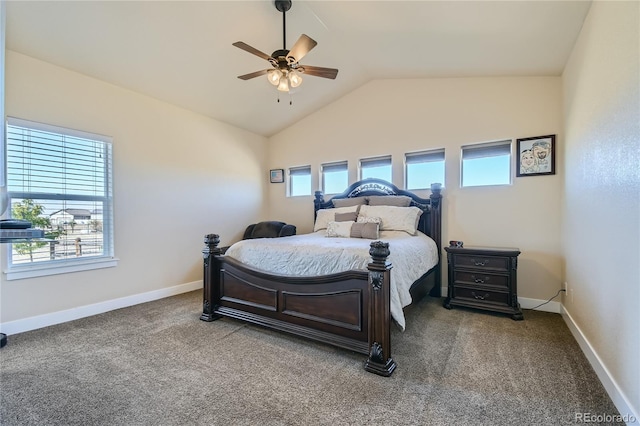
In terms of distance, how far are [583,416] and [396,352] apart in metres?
1.13

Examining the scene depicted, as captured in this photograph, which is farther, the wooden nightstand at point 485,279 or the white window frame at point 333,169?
the white window frame at point 333,169

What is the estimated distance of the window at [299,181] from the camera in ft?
17.7

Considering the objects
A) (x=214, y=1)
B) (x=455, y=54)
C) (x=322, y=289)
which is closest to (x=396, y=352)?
(x=322, y=289)

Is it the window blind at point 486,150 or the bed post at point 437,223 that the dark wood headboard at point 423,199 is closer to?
the bed post at point 437,223

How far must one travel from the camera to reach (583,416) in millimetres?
1614

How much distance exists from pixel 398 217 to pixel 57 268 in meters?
3.88

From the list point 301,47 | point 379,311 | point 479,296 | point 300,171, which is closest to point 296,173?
point 300,171

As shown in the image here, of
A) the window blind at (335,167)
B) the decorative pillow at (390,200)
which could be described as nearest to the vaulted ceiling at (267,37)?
the window blind at (335,167)

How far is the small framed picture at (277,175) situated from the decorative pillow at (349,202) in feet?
4.80

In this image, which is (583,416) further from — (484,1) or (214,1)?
(214,1)

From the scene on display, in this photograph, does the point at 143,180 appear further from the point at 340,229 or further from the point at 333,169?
the point at 333,169

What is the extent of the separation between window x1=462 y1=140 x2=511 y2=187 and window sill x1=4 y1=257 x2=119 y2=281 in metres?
4.61

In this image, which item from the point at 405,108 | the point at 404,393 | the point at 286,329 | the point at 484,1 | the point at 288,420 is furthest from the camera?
the point at 405,108

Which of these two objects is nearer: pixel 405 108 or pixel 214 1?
pixel 214 1
